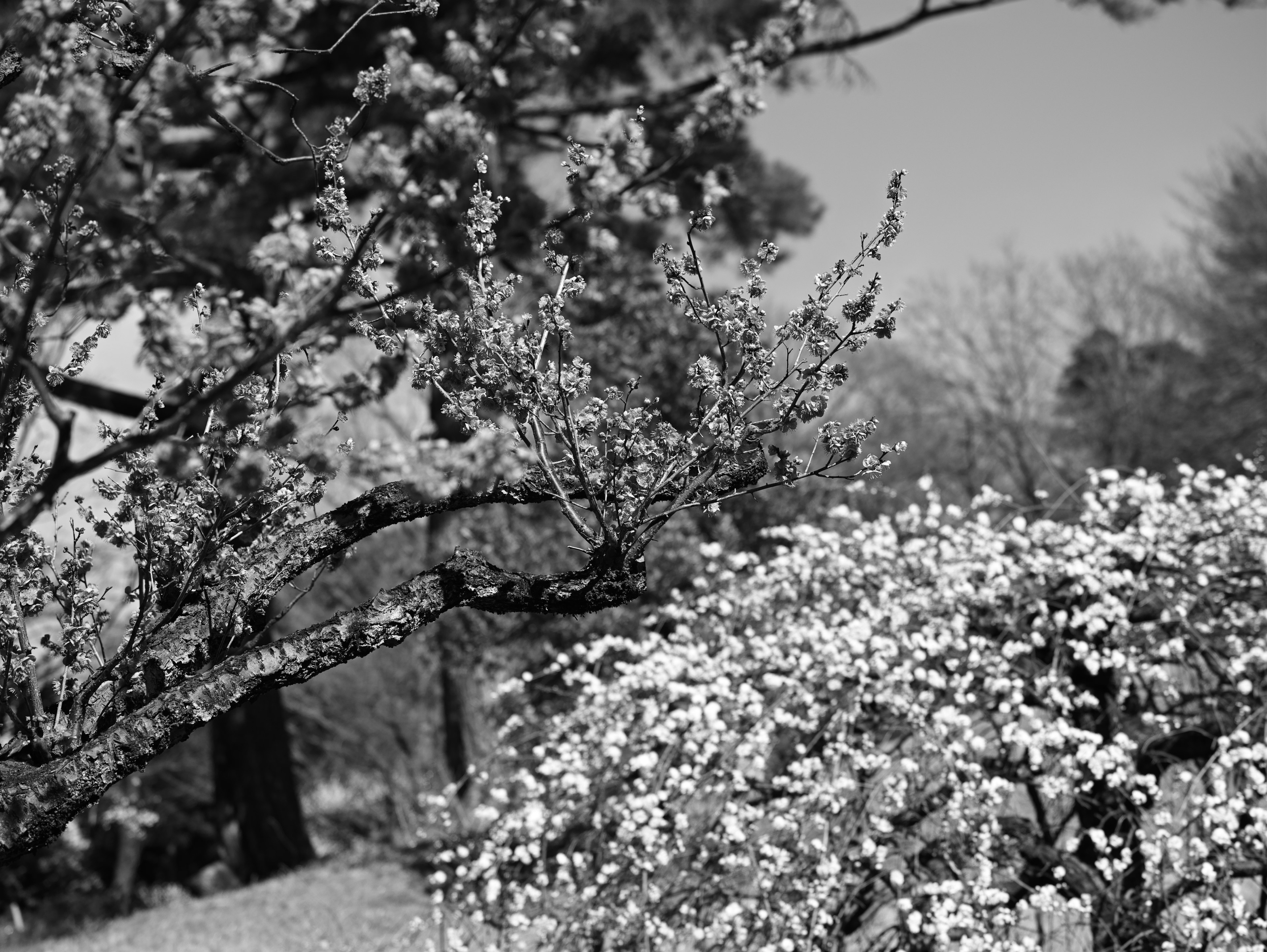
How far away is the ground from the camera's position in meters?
7.02

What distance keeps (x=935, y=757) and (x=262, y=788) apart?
7.97 meters

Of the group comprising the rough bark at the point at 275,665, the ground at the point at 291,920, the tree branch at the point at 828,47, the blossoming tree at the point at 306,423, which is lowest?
the ground at the point at 291,920

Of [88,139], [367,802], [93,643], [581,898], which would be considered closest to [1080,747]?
[581,898]

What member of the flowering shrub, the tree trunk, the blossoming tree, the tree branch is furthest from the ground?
the tree branch

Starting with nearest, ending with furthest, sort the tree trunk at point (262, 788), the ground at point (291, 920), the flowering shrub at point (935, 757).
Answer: the flowering shrub at point (935, 757) < the ground at point (291, 920) < the tree trunk at point (262, 788)

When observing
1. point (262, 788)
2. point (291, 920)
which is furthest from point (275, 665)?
point (262, 788)

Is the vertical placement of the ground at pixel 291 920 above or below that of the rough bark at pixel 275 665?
below

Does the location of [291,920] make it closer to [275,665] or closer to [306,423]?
[275,665]

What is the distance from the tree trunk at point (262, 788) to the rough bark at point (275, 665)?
8.60 m

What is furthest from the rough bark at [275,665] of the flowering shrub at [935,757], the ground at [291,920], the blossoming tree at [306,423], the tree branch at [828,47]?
the tree branch at [828,47]

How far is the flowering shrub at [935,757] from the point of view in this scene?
174 inches

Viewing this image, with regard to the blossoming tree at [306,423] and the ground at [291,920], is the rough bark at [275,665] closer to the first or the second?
the blossoming tree at [306,423]

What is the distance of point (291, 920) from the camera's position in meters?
8.05

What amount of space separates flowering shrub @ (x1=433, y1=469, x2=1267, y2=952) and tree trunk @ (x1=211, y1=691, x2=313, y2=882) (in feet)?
19.6
